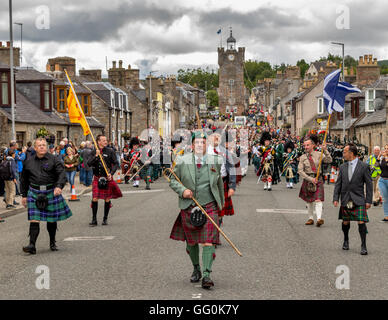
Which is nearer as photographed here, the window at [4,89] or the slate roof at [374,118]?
the window at [4,89]

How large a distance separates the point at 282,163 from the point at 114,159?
1346 centimetres

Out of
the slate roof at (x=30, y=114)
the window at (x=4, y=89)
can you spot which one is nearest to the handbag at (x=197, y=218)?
the slate roof at (x=30, y=114)

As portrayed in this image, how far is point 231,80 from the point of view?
143875 mm

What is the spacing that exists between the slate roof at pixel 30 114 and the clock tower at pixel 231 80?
107071mm

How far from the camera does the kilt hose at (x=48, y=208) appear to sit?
32.4ft

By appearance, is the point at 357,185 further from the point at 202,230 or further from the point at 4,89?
the point at 4,89

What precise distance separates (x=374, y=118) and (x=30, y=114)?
898 inches

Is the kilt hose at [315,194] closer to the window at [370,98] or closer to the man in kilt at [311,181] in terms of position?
the man in kilt at [311,181]

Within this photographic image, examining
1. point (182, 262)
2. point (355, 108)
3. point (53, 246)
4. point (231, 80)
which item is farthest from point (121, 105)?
point (231, 80)

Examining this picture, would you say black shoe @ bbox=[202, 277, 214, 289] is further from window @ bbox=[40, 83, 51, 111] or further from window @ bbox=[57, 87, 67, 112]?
window @ bbox=[57, 87, 67, 112]

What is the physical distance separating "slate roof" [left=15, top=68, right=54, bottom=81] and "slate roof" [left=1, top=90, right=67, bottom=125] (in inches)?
45.4

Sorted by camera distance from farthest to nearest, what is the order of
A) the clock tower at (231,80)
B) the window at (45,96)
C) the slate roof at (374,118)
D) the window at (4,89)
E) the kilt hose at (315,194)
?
1. the clock tower at (231,80)
2. the slate roof at (374,118)
3. the window at (45,96)
4. the window at (4,89)
5. the kilt hose at (315,194)

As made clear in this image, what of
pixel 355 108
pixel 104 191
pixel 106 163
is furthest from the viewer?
pixel 355 108

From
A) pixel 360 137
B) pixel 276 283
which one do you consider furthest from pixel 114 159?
pixel 360 137
